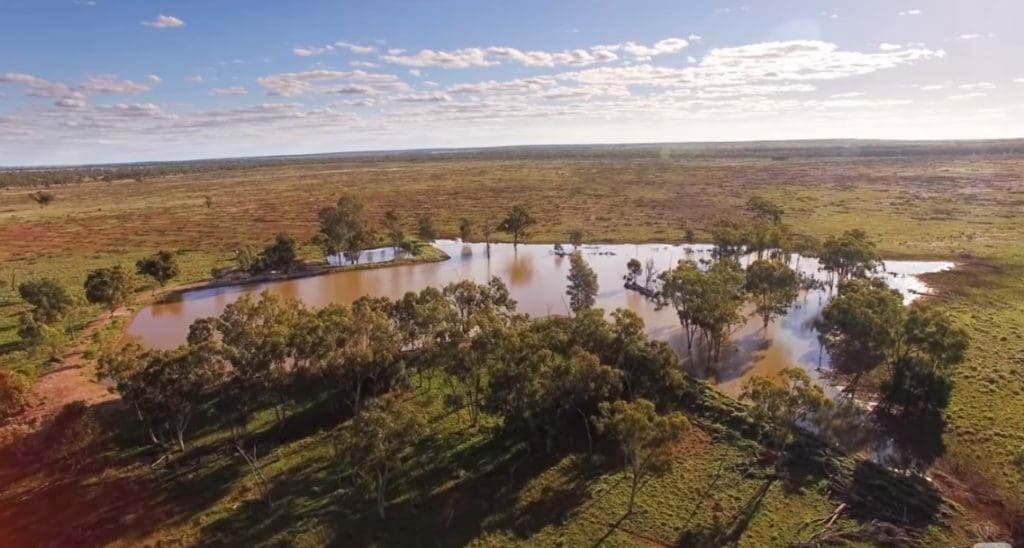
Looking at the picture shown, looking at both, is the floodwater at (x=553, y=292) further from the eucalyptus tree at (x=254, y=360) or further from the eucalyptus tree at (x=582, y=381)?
the eucalyptus tree at (x=254, y=360)

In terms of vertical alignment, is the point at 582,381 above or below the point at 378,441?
above

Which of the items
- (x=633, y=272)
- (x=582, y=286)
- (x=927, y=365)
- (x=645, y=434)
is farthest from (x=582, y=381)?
(x=633, y=272)

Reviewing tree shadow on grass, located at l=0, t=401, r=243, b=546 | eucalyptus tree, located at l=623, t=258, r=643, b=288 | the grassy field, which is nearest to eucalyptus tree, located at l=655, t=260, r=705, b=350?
the grassy field

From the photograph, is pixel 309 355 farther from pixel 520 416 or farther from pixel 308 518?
pixel 520 416

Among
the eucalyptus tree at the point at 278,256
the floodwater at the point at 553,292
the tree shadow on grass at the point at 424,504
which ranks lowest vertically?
the tree shadow on grass at the point at 424,504

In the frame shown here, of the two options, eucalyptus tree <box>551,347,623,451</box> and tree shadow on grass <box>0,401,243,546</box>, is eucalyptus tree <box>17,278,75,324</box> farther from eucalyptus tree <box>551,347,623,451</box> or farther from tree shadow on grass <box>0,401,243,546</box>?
eucalyptus tree <box>551,347,623,451</box>

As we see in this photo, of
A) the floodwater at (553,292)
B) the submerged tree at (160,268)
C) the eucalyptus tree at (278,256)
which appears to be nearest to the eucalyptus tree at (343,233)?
the floodwater at (553,292)

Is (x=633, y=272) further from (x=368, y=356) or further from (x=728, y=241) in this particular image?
(x=368, y=356)
